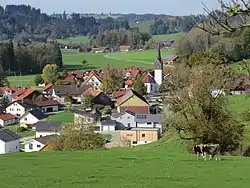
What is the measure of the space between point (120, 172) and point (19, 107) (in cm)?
5844

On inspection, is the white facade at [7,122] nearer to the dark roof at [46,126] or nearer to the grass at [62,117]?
the grass at [62,117]

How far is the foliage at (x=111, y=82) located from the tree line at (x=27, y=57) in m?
40.3

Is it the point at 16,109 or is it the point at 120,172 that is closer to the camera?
the point at 120,172

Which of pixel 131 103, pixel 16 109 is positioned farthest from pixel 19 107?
pixel 131 103

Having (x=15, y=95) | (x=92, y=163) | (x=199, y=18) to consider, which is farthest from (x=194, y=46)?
(x=199, y=18)

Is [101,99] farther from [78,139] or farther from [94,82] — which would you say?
[78,139]

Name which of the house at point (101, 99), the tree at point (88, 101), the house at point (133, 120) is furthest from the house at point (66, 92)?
the house at point (133, 120)

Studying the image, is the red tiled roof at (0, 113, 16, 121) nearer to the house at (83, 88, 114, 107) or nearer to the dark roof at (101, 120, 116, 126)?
the house at (83, 88, 114, 107)

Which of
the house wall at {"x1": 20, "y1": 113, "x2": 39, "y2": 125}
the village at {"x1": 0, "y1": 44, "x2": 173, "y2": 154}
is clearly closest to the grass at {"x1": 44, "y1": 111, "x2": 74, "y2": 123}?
the village at {"x1": 0, "y1": 44, "x2": 173, "y2": 154}

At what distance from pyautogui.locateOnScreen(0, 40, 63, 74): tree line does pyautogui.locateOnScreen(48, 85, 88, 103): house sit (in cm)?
4274

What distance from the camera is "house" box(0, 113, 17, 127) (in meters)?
64.1

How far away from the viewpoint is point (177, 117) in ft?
82.2

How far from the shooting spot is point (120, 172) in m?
15.3

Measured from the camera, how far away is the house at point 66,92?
81500 mm
